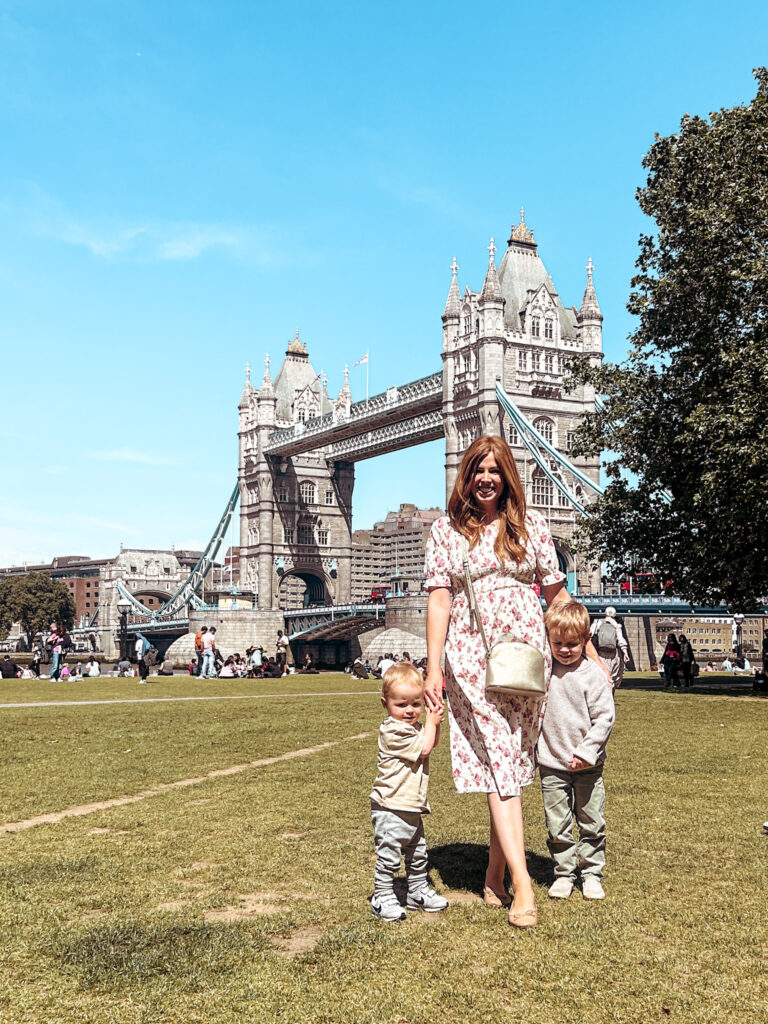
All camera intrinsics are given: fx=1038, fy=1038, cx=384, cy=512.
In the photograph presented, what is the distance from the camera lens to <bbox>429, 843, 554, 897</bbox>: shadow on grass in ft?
17.8

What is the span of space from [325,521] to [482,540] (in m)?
89.2

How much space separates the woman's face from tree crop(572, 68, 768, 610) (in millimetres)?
15958

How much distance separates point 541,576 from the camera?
5.43 metres

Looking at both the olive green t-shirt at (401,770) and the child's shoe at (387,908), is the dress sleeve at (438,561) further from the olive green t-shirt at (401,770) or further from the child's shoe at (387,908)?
the child's shoe at (387,908)

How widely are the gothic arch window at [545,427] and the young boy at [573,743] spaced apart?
199 ft

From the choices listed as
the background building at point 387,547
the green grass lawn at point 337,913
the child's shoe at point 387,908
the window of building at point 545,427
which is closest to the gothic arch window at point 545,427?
the window of building at point 545,427

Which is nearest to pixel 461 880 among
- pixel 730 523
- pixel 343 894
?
pixel 343 894

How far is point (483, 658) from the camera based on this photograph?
5098 mm

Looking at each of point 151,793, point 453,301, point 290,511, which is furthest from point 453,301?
point 151,793

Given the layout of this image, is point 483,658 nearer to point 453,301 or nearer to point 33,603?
point 453,301

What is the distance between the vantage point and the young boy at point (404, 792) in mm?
4875

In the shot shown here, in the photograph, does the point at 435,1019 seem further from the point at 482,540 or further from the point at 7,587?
the point at 7,587

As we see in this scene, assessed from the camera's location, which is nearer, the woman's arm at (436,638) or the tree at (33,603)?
the woman's arm at (436,638)

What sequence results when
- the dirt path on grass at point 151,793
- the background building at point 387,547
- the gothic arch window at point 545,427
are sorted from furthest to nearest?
the background building at point 387,547
the gothic arch window at point 545,427
the dirt path on grass at point 151,793
